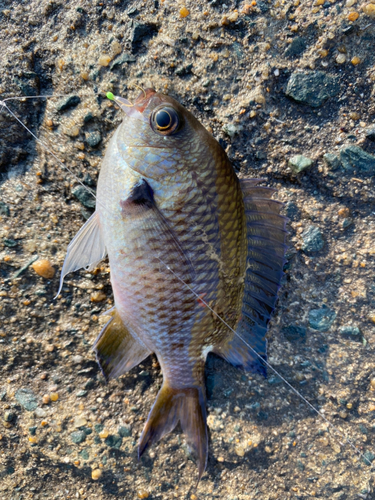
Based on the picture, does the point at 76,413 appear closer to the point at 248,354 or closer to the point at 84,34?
the point at 248,354

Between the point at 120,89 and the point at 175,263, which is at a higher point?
the point at 120,89

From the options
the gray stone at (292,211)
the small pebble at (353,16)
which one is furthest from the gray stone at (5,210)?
the small pebble at (353,16)

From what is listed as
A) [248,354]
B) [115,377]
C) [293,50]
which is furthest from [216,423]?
[293,50]

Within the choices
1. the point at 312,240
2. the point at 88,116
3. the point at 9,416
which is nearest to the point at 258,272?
the point at 312,240

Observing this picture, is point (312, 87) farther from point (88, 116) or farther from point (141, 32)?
point (88, 116)

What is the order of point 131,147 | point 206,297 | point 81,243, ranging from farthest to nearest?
point 81,243
point 206,297
point 131,147

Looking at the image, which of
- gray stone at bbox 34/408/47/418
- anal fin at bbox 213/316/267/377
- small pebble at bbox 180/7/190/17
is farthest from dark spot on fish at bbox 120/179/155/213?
gray stone at bbox 34/408/47/418

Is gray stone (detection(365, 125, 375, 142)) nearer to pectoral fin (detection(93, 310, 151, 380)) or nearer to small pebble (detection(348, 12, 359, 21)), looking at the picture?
small pebble (detection(348, 12, 359, 21))
